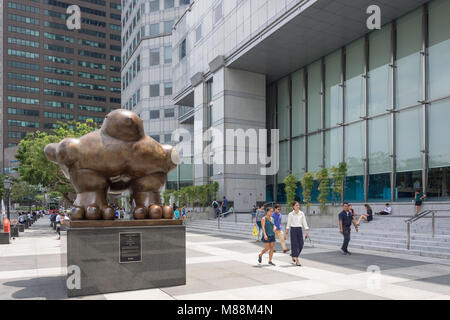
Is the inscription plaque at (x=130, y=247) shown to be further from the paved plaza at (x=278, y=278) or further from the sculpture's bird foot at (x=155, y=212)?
the paved plaza at (x=278, y=278)

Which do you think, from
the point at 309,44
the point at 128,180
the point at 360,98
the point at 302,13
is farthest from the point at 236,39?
the point at 128,180

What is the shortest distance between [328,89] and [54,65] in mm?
88109

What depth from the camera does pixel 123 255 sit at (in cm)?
666

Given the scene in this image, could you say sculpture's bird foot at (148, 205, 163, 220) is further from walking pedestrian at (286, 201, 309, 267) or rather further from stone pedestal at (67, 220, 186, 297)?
walking pedestrian at (286, 201, 309, 267)

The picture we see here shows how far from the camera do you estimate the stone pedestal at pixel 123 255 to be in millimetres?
6355

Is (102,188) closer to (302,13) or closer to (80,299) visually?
(80,299)

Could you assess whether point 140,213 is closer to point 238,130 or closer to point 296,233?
point 296,233

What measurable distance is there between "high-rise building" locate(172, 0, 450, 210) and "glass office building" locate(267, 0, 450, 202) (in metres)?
0.06

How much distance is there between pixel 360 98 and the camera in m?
24.9

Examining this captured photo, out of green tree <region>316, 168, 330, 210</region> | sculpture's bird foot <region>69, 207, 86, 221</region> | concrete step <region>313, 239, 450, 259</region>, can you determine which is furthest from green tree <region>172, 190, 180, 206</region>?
sculpture's bird foot <region>69, 207, 86, 221</region>

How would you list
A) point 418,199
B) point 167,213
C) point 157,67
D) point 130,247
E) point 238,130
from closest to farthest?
1. point 130,247
2. point 167,213
3. point 418,199
4. point 238,130
5. point 157,67

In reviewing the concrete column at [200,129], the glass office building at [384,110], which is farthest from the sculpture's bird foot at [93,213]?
the concrete column at [200,129]

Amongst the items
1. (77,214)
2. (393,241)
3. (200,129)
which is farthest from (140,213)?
(200,129)
